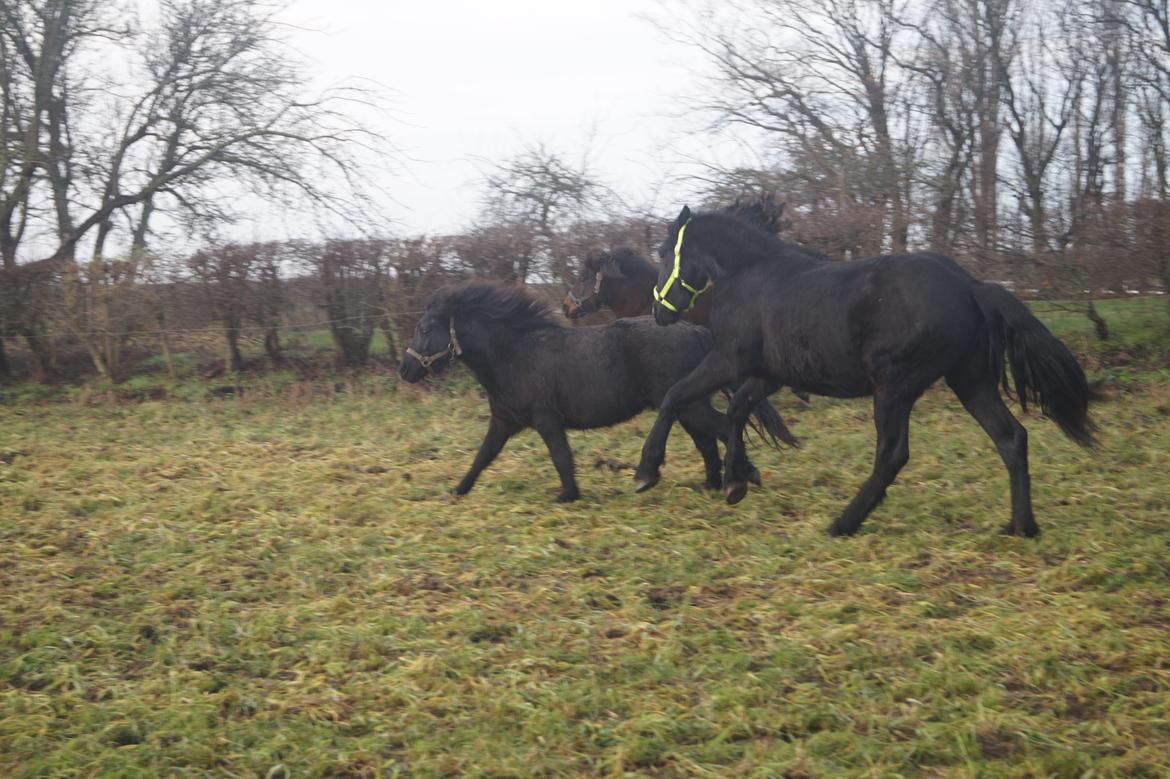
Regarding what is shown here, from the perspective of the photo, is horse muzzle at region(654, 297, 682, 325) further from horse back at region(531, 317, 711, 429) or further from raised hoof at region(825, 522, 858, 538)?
raised hoof at region(825, 522, 858, 538)

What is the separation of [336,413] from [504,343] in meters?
4.81

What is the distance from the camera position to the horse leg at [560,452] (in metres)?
7.04

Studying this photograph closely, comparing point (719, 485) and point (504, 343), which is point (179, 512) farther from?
point (719, 485)

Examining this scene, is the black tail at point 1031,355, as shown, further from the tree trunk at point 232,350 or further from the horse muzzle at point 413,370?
the tree trunk at point 232,350

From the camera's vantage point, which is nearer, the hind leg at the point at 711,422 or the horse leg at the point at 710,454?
the hind leg at the point at 711,422

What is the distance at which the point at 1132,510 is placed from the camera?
6.14 metres

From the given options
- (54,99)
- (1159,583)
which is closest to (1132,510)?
(1159,583)

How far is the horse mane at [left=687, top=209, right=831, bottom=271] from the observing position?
22.0 ft

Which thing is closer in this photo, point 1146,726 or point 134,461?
point 1146,726

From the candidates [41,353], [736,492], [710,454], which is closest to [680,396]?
[736,492]

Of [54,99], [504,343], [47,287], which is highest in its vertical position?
[54,99]

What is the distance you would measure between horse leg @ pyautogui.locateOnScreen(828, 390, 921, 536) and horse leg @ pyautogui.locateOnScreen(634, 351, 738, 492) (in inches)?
38.7

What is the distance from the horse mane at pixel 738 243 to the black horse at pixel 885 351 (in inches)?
2.7

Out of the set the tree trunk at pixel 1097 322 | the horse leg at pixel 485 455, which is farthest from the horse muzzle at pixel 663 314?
the tree trunk at pixel 1097 322
